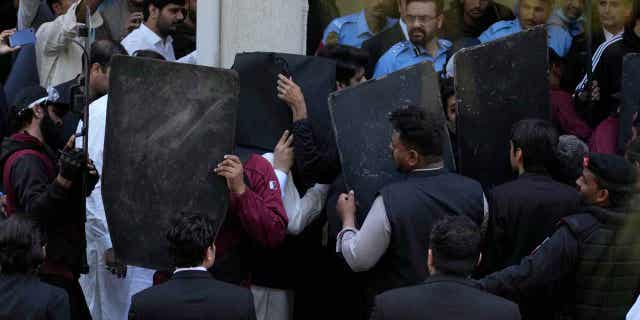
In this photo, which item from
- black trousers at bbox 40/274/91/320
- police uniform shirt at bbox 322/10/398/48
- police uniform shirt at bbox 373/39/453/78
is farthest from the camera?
police uniform shirt at bbox 322/10/398/48

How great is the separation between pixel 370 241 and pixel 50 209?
168 cm

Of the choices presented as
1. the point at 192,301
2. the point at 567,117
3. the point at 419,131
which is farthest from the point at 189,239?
the point at 567,117

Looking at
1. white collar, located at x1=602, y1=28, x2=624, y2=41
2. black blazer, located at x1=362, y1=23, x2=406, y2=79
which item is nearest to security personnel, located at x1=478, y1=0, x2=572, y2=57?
white collar, located at x1=602, y1=28, x2=624, y2=41

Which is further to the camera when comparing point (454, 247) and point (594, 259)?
point (594, 259)

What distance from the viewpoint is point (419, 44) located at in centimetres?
732

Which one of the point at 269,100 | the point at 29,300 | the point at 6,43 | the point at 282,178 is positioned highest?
the point at 269,100

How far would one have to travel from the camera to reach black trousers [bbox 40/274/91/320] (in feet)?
20.2

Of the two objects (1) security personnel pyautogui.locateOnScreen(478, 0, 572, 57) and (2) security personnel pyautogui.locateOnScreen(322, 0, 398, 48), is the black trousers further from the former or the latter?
(1) security personnel pyautogui.locateOnScreen(478, 0, 572, 57)

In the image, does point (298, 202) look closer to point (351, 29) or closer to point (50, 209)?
point (50, 209)

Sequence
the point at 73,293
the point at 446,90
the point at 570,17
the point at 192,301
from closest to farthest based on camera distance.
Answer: the point at 192,301 → the point at 73,293 → the point at 446,90 → the point at 570,17

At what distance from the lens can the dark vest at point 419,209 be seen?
532cm

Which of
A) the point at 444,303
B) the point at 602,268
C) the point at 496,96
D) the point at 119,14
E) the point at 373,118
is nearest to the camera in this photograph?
the point at 444,303

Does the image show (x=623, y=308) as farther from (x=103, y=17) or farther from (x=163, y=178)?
(x=103, y=17)

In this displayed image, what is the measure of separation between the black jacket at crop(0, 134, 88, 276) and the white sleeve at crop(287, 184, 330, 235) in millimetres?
1076
